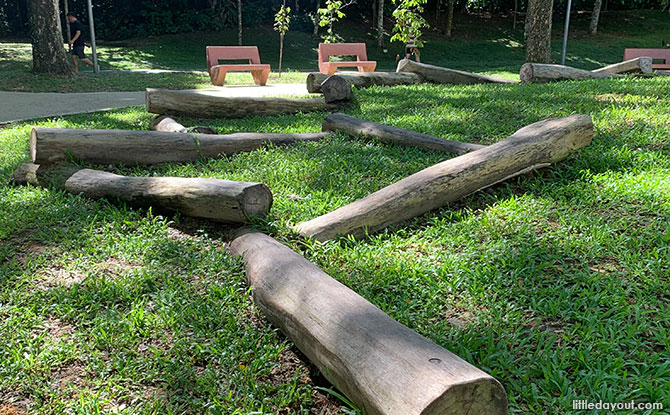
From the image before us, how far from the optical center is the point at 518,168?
407cm

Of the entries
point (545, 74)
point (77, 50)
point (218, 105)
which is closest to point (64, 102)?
point (218, 105)

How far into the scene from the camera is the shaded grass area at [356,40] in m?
13.2

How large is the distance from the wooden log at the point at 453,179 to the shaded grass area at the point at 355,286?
0.11 metres

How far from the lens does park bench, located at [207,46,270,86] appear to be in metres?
12.2

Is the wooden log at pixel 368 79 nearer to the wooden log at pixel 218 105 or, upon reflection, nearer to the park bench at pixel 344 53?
the wooden log at pixel 218 105

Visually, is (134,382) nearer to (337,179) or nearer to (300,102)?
(337,179)

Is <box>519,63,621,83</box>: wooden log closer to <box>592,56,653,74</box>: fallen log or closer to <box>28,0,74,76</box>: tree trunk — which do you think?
<box>592,56,653,74</box>: fallen log

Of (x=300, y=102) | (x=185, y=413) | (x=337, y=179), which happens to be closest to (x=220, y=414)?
(x=185, y=413)

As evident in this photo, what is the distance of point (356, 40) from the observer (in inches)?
975

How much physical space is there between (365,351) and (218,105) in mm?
5881

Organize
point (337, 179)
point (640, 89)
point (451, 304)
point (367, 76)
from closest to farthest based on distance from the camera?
point (451, 304) → point (337, 179) → point (640, 89) → point (367, 76)

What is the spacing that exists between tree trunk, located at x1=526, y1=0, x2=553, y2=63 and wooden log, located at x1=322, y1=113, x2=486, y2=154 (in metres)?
7.91

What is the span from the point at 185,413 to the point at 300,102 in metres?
6.16

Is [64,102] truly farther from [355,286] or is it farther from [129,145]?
[355,286]
